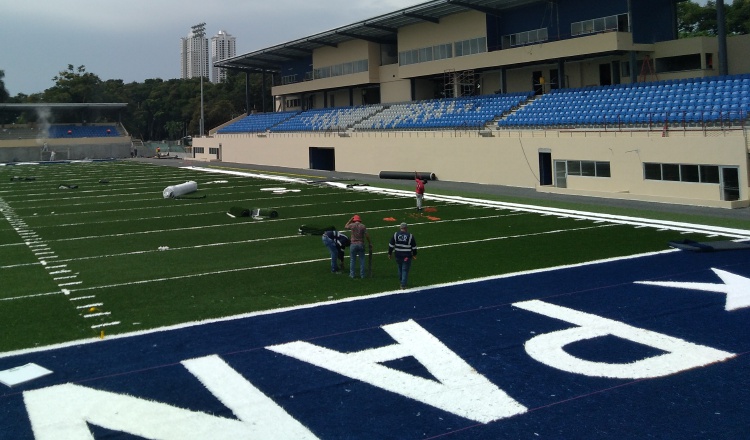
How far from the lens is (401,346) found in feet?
32.1

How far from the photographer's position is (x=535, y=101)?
1435 inches

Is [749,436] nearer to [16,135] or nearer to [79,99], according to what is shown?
[16,135]

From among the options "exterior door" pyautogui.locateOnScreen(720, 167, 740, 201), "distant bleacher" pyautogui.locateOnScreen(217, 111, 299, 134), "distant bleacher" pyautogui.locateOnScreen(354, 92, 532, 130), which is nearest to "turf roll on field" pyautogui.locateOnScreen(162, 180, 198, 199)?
"distant bleacher" pyautogui.locateOnScreen(354, 92, 532, 130)

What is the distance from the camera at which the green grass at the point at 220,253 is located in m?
12.1

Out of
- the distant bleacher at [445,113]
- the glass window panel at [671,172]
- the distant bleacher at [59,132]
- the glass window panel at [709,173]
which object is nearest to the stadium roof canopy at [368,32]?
the distant bleacher at [445,113]

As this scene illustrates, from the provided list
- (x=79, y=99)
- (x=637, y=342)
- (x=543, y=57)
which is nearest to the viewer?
(x=637, y=342)

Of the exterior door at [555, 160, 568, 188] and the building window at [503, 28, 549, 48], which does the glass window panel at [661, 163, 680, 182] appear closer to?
the exterior door at [555, 160, 568, 188]

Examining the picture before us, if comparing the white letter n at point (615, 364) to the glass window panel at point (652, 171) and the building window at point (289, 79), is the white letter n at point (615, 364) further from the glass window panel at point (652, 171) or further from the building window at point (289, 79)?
the building window at point (289, 79)

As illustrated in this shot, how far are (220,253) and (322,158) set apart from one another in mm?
35447

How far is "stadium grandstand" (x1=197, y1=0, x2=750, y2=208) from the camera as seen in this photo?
26.3m

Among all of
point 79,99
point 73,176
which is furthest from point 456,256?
point 79,99

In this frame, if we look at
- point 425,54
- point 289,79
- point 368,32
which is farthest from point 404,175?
point 289,79

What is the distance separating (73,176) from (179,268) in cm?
3769

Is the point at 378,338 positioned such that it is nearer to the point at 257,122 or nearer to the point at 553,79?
the point at 553,79
